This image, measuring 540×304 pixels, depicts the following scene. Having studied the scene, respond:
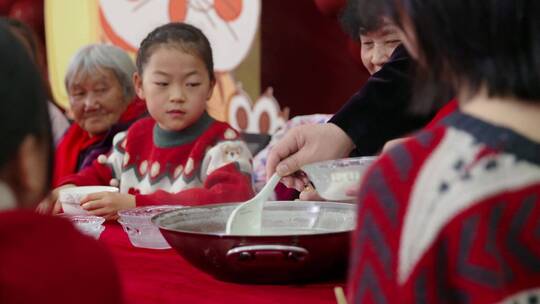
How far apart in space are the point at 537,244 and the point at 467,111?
5.2 inches

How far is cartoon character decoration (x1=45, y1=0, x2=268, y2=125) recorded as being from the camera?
358cm

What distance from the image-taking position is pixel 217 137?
6.95 ft

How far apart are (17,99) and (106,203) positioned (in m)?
1.05

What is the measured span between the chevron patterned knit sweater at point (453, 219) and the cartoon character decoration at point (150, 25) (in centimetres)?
282

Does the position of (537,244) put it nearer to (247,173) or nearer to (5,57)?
(5,57)

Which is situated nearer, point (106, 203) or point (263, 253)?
point (263, 253)

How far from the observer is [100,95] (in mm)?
2793

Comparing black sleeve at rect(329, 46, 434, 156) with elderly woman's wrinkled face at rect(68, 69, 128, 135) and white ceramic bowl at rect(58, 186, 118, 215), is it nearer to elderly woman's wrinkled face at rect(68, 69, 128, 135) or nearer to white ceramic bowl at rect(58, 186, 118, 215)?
white ceramic bowl at rect(58, 186, 118, 215)

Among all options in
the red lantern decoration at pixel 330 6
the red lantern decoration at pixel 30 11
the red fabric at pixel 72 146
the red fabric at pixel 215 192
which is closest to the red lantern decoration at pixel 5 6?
the red lantern decoration at pixel 30 11

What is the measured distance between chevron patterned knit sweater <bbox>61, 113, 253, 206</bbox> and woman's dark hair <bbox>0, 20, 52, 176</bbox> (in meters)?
1.17

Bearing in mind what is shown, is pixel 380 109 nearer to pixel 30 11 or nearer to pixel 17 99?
pixel 17 99

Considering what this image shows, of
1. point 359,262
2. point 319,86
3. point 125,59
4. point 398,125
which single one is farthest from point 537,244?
point 319,86

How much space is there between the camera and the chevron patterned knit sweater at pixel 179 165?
193 cm

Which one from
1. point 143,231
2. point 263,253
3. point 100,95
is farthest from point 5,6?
point 263,253
